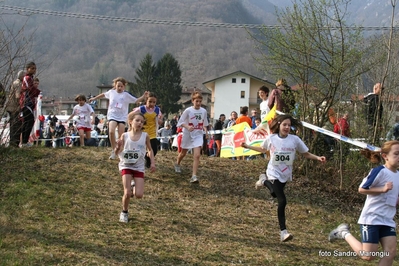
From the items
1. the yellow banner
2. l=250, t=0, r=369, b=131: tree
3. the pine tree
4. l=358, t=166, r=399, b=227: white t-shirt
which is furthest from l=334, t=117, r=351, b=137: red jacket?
the pine tree

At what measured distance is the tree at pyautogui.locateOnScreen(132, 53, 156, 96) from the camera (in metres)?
87.9

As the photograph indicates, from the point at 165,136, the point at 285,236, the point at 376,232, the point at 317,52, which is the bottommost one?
the point at 285,236

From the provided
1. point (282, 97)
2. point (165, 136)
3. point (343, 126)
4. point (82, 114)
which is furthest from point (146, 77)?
point (343, 126)

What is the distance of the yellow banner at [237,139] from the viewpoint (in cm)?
1313

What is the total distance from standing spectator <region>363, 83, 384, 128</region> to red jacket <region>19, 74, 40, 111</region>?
24.7 feet

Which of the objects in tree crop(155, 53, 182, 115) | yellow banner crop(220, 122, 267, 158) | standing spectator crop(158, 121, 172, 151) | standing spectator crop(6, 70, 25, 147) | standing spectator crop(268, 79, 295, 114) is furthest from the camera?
tree crop(155, 53, 182, 115)

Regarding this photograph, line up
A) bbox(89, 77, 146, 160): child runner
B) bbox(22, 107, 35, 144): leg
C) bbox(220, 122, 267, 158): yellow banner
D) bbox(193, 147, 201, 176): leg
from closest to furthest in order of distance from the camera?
bbox(193, 147, 201, 176): leg < bbox(89, 77, 146, 160): child runner < bbox(22, 107, 35, 144): leg < bbox(220, 122, 267, 158): yellow banner

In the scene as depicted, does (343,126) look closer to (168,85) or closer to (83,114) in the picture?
(83,114)

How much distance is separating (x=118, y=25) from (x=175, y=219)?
13727 cm

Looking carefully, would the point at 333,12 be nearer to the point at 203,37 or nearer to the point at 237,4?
the point at 203,37

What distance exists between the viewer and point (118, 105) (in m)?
10.9

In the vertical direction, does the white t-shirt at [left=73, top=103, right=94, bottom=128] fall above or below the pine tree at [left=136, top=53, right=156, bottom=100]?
below

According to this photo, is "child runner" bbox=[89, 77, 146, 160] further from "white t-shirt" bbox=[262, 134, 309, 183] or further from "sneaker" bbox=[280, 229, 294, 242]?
"sneaker" bbox=[280, 229, 294, 242]

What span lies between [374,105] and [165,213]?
5275mm
